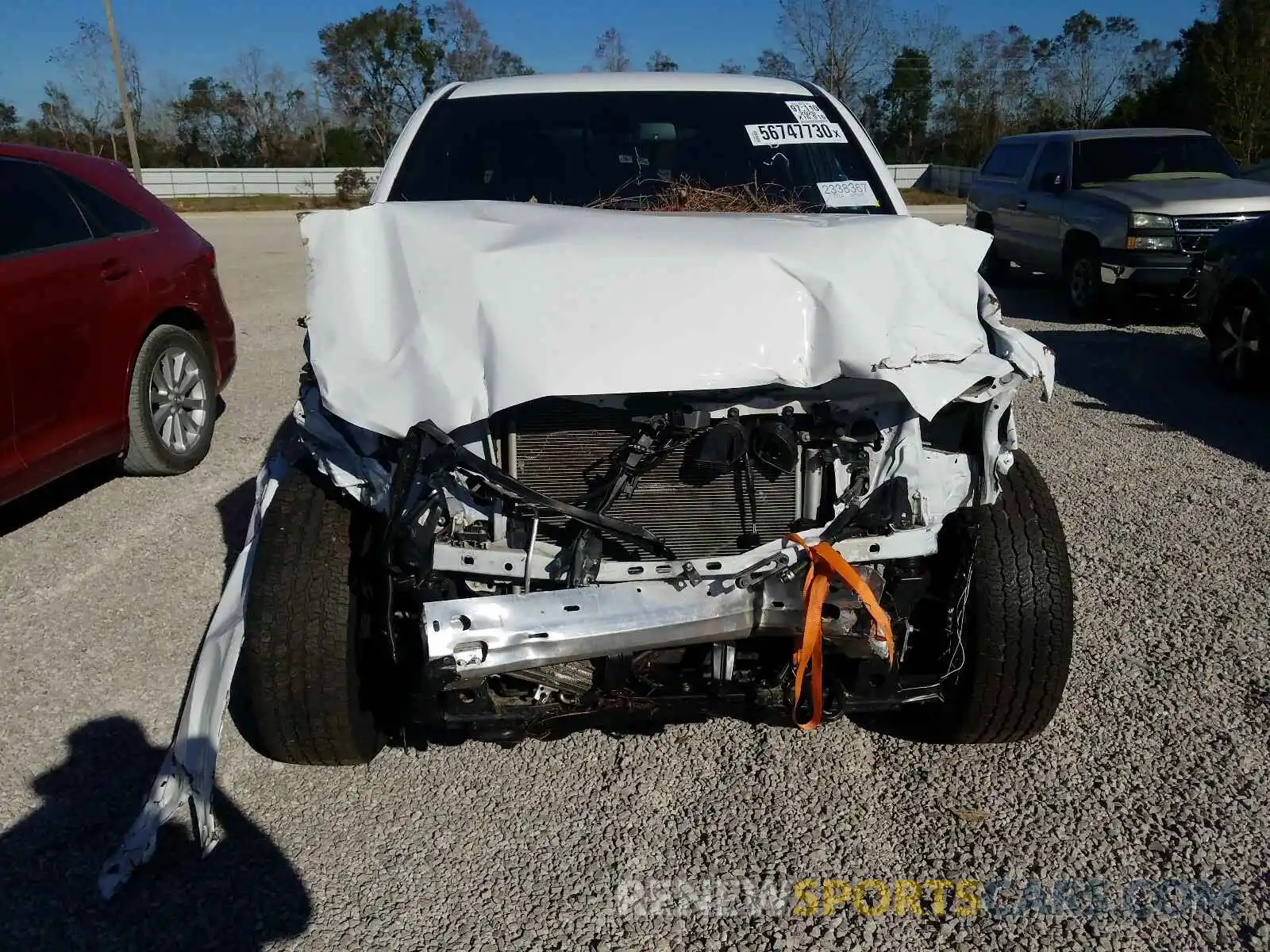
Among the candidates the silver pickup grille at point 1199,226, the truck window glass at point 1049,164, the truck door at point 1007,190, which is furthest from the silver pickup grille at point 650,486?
the truck door at point 1007,190

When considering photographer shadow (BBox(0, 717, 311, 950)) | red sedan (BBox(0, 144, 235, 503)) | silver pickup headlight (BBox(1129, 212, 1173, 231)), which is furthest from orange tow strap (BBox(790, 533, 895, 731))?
silver pickup headlight (BBox(1129, 212, 1173, 231))

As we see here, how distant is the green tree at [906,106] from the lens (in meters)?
48.0

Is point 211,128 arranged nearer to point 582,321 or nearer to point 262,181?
point 262,181

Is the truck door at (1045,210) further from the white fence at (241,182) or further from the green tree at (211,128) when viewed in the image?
the green tree at (211,128)

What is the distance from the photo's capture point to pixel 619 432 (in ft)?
8.36

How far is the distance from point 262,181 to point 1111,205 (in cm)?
3947

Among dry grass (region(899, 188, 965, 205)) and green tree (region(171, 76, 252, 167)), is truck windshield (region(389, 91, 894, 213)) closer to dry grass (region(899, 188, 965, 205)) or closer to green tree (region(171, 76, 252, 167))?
dry grass (region(899, 188, 965, 205))

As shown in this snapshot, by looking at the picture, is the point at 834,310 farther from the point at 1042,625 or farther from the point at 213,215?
the point at 213,215

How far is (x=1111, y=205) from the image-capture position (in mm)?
9234

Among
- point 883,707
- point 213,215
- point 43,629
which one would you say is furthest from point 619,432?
point 213,215

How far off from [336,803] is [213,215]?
30391 mm

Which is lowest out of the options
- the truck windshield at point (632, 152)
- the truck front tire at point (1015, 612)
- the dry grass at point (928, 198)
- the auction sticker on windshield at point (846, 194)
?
the dry grass at point (928, 198)

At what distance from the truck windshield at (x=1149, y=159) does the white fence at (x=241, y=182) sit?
33.7m

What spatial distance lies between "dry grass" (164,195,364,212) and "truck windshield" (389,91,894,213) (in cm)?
2989
